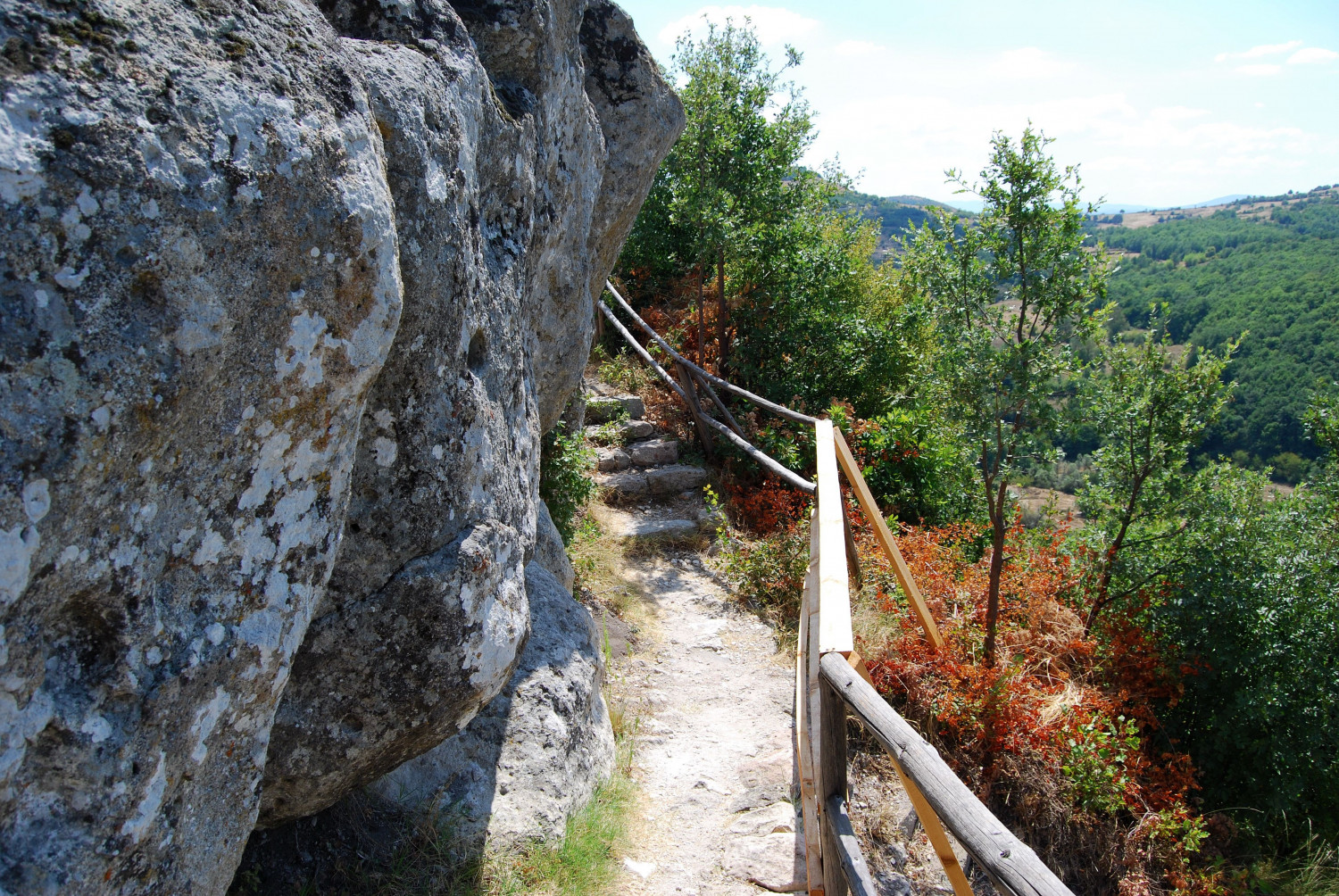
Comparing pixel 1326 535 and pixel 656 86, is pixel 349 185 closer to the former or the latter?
pixel 656 86

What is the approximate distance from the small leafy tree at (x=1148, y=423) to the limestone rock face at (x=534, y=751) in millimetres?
4543

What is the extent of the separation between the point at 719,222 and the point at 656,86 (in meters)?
2.76

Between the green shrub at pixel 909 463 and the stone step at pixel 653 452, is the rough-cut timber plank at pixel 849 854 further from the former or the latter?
the green shrub at pixel 909 463

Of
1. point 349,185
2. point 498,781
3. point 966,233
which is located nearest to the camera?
point 349,185

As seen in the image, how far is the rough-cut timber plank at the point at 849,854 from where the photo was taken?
2102 millimetres

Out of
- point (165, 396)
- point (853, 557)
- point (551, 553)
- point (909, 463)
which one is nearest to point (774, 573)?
point (853, 557)

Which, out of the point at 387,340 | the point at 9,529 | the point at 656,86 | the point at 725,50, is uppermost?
the point at 725,50

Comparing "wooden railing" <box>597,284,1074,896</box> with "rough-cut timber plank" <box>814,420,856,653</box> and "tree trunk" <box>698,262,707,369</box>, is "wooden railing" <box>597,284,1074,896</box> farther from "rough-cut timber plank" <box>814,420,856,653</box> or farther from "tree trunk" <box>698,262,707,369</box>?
"tree trunk" <box>698,262,707,369</box>

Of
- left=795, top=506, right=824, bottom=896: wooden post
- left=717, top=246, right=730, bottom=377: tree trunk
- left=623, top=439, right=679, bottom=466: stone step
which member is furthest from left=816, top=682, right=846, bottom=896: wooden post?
left=717, top=246, right=730, bottom=377: tree trunk

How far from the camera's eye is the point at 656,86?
5.46 meters

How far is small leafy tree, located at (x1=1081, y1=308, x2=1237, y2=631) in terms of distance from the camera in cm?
591

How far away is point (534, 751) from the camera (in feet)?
10.3

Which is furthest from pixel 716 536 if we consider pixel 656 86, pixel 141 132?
pixel 141 132

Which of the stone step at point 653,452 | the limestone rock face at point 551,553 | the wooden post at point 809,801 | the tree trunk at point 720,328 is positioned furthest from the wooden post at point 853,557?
the tree trunk at point 720,328
